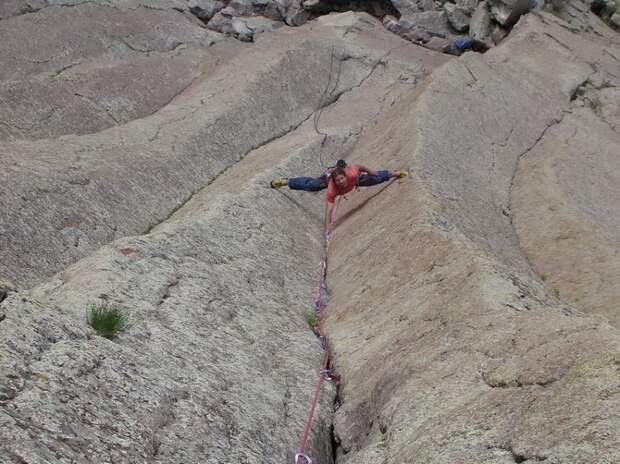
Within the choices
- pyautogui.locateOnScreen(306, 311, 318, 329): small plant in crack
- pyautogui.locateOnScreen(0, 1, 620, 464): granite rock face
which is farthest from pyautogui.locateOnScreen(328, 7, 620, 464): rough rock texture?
pyautogui.locateOnScreen(306, 311, 318, 329): small plant in crack

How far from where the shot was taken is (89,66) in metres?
18.9

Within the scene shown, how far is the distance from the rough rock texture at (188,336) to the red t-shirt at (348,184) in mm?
659

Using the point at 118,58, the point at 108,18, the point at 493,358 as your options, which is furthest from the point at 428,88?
the point at 493,358

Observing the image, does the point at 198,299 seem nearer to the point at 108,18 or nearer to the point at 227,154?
the point at 227,154

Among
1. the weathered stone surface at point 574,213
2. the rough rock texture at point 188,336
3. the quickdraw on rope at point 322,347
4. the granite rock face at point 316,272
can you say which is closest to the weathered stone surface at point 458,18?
the granite rock face at point 316,272

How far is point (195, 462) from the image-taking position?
20.7 ft

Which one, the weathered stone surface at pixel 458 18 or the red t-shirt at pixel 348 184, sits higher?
the weathered stone surface at pixel 458 18

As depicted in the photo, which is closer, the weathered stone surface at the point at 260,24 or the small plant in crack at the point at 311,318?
the small plant in crack at the point at 311,318

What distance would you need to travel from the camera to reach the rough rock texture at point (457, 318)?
6078 mm

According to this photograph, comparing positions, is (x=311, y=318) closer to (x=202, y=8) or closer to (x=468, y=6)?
(x=202, y=8)

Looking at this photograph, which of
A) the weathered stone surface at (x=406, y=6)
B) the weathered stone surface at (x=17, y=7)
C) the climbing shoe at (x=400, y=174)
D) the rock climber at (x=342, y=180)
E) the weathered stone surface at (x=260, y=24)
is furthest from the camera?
the weathered stone surface at (x=406, y=6)

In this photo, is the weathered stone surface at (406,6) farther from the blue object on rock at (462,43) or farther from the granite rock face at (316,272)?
the granite rock face at (316,272)

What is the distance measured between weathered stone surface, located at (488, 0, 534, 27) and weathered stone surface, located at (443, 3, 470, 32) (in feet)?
4.19

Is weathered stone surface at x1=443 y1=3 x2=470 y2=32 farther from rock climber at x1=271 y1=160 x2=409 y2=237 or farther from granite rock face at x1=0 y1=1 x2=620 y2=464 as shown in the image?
rock climber at x1=271 y1=160 x2=409 y2=237
